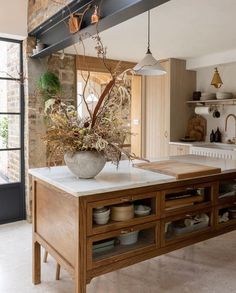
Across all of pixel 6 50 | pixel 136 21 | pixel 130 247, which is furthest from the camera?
pixel 6 50

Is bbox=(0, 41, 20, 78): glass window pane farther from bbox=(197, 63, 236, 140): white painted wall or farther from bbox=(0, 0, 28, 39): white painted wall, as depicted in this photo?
bbox=(197, 63, 236, 140): white painted wall

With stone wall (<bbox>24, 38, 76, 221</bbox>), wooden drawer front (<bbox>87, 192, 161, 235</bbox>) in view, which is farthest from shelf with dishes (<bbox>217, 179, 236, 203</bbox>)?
stone wall (<bbox>24, 38, 76, 221</bbox>)

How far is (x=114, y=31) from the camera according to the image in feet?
12.1

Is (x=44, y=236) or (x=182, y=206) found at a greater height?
(x=182, y=206)

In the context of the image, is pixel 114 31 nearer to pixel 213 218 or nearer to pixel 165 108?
pixel 165 108

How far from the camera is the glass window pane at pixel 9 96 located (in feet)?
13.0

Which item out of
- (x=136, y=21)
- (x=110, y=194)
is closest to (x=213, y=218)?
(x=110, y=194)

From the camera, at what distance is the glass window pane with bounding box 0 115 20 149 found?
3.99 meters

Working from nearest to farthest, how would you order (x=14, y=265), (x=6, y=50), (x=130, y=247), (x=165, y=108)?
(x=130, y=247) → (x=14, y=265) → (x=6, y=50) → (x=165, y=108)

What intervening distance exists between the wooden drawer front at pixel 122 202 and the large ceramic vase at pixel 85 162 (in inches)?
10.8

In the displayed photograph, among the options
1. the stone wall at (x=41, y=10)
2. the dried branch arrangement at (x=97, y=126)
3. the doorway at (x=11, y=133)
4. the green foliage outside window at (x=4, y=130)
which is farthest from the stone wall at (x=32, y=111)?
the dried branch arrangement at (x=97, y=126)

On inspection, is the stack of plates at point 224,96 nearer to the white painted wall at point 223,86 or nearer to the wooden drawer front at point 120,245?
the white painted wall at point 223,86

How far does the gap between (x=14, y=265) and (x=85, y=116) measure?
1700mm

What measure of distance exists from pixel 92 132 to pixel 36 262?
1242 mm
